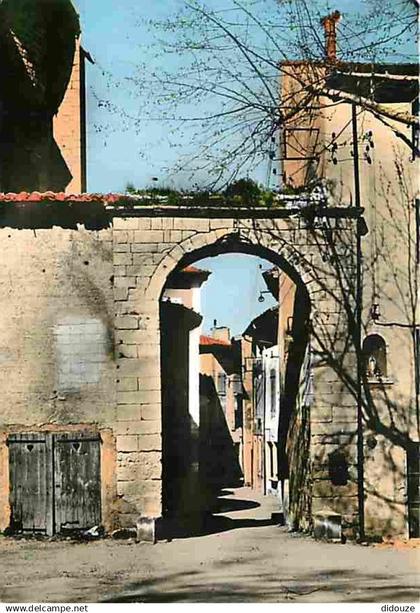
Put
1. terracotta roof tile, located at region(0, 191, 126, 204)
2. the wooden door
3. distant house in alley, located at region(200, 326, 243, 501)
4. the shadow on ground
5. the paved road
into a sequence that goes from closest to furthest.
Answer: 1. the shadow on ground
2. the paved road
3. the wooden door
4. terracotta roof tile, located at region(0, 191, 126, 204)
5. distant house in alley, located at region(200, 326, 243, 501)

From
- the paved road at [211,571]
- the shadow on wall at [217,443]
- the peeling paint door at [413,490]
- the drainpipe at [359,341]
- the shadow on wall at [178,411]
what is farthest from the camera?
the shadow on wall at [217,443]

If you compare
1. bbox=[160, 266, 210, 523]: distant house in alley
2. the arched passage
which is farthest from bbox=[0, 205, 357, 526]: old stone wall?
bbox=[160, 266, 210, 523]: distant house in alley

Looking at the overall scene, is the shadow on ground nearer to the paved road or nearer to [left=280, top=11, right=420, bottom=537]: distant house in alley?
the paved road

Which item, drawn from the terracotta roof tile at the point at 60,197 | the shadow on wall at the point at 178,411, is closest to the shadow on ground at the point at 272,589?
the terracotta roof tile at the point at 60,197

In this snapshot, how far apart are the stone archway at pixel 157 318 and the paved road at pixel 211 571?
1043 mm

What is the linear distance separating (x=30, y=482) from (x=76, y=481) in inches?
27.9

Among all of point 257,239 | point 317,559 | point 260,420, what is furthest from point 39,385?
point 260,420

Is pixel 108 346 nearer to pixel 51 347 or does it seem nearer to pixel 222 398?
pixel 51 347

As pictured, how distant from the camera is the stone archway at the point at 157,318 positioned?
57.3ft

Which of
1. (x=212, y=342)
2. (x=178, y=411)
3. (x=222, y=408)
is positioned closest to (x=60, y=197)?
(x=178, y=411)

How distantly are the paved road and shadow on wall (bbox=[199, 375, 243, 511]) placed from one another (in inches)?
942

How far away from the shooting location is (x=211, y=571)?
1349cm

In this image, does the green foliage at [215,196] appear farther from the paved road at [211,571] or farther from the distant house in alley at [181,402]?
the distant house in alley at [181,402]

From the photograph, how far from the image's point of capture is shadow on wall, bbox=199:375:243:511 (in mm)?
42500
